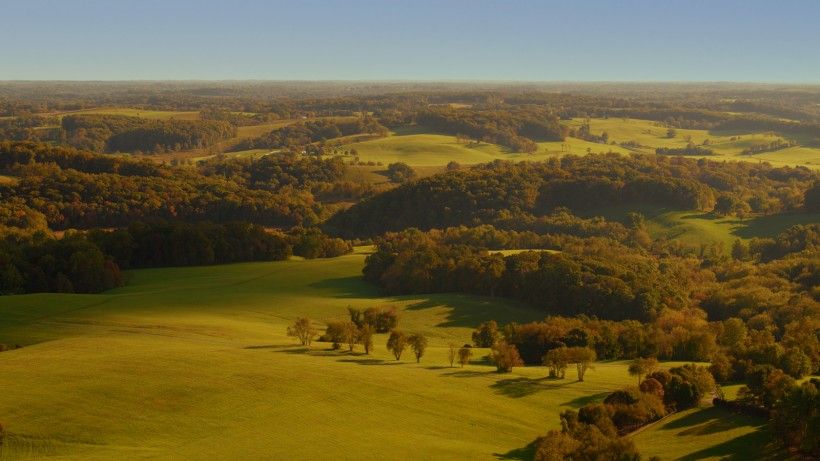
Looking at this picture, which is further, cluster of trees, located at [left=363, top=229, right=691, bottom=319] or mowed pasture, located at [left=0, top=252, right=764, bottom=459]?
cluster of trees, located at [left=363, top=229, right=691, bottom=319]

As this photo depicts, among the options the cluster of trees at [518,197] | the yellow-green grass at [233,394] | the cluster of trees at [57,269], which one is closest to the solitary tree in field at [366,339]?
the yellow-green grass at [233,394]

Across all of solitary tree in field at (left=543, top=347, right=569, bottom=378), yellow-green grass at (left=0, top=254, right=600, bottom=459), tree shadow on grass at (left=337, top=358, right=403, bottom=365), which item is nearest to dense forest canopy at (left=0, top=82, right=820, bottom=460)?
solitary tree in field at (left=543, top=347, right=569, bottom=378)

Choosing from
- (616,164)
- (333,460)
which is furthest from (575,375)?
(616,164)

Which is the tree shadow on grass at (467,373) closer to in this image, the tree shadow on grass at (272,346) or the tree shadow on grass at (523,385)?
the tree shadow on grass at (523,385)

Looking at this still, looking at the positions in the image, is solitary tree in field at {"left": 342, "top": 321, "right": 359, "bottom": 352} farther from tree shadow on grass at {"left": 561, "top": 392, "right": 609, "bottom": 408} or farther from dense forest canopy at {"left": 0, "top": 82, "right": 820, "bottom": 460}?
tree shadow on grass at {"left": 561, "top": 392, "right": 609, "bottom": 408}

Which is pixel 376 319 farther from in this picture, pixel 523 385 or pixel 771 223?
→ pixel 771 223
